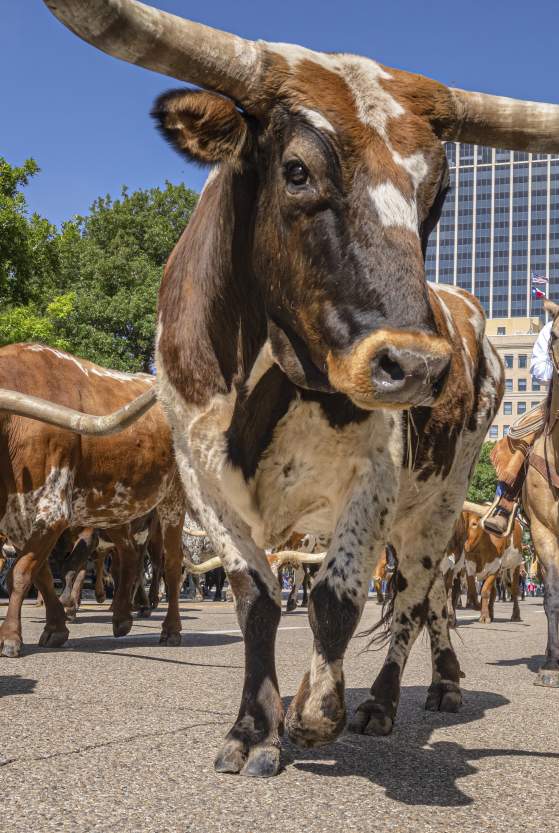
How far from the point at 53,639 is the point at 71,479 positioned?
57.0 inches

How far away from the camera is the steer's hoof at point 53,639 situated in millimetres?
9406

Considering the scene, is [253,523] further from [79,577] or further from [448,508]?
[79,577]

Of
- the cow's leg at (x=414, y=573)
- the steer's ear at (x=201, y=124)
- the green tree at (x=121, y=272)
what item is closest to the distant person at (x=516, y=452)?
the cow's leg at (x=414, y=573)

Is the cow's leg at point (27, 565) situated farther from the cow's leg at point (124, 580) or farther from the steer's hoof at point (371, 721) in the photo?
the steer's hoof at point (371, 721)

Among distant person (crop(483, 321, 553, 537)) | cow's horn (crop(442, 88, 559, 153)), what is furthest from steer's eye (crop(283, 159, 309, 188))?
distant person (crop(483, 321, 553, 537))

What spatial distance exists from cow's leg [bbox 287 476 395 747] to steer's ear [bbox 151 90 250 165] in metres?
1.42

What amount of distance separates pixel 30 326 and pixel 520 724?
2450cm

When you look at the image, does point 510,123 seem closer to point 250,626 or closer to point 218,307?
point 218,307

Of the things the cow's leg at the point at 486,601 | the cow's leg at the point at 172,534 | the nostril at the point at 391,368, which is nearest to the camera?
the nostril at the point at 391,368

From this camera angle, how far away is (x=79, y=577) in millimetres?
16641

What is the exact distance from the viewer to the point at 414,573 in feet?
19.4

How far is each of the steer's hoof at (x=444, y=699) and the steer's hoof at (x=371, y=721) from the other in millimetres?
1004

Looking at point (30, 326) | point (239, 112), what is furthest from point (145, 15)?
point (30, 326)

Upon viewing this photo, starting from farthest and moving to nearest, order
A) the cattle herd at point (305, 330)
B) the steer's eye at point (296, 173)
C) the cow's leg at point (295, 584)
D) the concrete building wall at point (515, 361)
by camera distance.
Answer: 1. the concrete building wall at point (515, 361)
2. the cow's leg at point (295, 584)
3. the steer's eye at point (296, 173)
4. the cattle herd at point (305, 330)
